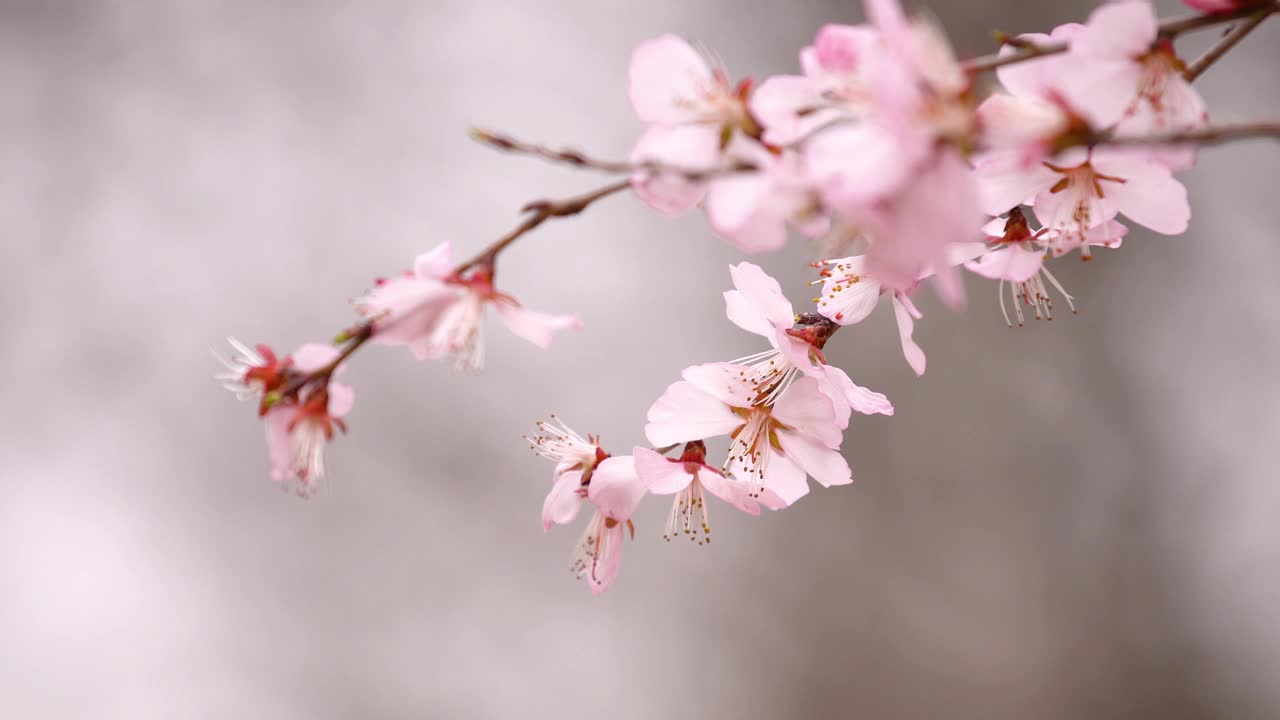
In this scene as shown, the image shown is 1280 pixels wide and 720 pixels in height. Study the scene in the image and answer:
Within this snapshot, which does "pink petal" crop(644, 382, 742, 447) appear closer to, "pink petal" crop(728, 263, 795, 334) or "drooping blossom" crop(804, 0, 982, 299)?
"pink petal" crop(728, 263, 795, 334)

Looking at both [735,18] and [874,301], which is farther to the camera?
[735,18]

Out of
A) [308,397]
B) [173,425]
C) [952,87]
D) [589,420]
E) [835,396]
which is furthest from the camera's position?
[589,420]

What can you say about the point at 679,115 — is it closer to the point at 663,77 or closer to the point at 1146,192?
the point at 663,77

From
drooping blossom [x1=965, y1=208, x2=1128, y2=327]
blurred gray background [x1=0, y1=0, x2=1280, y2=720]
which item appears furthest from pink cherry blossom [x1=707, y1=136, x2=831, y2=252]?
blurred gray background [x1=0, y1=0, x2=1280, y2=720]

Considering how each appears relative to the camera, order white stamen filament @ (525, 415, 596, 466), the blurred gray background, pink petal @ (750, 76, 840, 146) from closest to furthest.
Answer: pink petal @ (750, 76, 840, 146) → white stamen filament @ (525, 415, 596, 466) → the blurred gray background

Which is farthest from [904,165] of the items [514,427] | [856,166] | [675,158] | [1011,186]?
[514,427]

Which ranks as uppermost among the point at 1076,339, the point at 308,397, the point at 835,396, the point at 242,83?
the point at 242,83

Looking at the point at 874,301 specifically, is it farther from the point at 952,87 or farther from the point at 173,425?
Answer: the point at 173,425

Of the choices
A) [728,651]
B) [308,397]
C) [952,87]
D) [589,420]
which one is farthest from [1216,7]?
[728,651]
